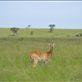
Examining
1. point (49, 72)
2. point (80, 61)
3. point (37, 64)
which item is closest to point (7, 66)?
point (37, 64)

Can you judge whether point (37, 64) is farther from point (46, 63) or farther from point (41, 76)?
point (41, 76)

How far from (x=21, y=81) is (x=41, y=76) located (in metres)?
1.21

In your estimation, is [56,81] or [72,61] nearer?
[56,81]

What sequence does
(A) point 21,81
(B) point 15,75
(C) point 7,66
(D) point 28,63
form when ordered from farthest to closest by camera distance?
(D) point 28,63, (C) point 7,66, (B) point 15,75, (A) point 21,81

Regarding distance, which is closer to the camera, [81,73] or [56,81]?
[56,81]

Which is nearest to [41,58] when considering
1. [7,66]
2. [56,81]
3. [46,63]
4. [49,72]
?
A: [46,63]

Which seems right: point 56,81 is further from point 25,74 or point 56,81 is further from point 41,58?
point 41,58

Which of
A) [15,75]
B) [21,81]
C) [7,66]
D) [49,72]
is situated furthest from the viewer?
[7,66]

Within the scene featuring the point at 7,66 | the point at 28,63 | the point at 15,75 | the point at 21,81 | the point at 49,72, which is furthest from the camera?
the point at 28,63

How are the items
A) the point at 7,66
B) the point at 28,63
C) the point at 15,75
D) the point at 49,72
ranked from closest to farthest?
1. the point at 15,75
2. the point at 49,72
3. the point at 7,66
4. the point at 28,63

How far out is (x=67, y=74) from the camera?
12352 mm

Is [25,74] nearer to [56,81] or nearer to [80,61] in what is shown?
[56,81]

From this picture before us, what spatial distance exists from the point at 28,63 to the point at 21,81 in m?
4.89

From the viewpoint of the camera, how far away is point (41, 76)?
11.8m
